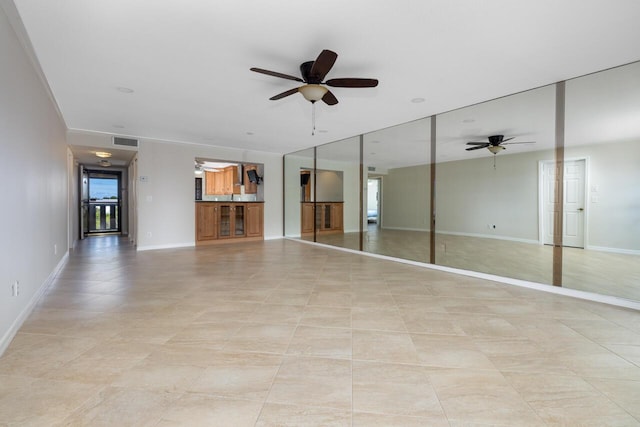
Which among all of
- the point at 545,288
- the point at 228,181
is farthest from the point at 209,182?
the point at 545,288

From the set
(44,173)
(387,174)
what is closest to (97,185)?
(44,173)

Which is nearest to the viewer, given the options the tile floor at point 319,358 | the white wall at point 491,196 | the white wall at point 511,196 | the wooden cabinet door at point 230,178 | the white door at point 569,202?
the tile floor at point 319,358

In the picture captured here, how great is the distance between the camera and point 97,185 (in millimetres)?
9141

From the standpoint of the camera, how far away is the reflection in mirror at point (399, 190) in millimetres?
5840

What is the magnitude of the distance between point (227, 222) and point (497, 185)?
22.5 feet

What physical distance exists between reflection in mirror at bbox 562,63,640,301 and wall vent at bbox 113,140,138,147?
7522mm

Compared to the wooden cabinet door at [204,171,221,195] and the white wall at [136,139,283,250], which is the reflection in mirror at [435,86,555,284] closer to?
the white wall at [136,139,283,250]

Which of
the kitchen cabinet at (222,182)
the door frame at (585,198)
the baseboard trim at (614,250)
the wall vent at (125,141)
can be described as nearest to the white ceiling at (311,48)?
the wall vent at (125,141)

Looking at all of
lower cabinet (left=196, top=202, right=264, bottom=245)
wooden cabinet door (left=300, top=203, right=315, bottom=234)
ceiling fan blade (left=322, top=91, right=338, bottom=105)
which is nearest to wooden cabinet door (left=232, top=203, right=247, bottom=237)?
lower cabinet (left=196, top=202, right=264, bottom=245)

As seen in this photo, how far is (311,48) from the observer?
8.86 feet

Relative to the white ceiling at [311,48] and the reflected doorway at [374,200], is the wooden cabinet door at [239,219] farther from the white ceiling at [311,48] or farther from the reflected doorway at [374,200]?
the reflected doorway at [374,200]

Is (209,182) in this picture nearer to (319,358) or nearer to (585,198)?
(319,358)

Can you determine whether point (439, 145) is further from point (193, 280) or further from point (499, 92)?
point (193, 280)

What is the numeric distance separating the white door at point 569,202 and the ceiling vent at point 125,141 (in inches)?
296
